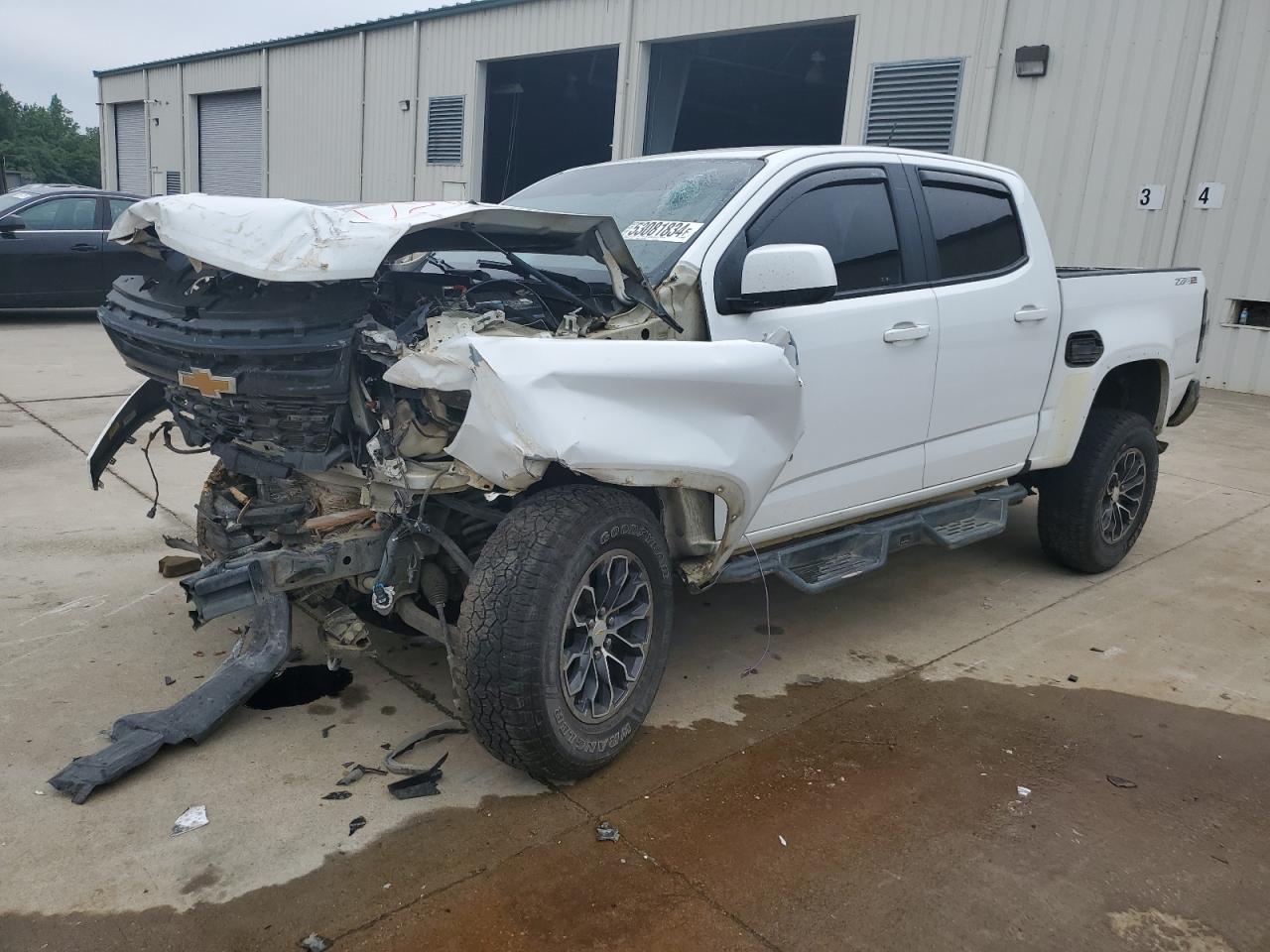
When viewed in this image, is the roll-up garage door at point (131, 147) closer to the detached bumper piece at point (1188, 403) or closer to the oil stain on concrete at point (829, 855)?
the detached bumper piece at point (1188, 403)

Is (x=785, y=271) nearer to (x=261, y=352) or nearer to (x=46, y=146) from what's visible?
(x=261, y=352)

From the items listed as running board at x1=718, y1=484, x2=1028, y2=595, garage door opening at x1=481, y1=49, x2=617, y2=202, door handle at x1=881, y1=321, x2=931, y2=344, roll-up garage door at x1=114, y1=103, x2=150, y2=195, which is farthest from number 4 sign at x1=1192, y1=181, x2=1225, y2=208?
roll-up garage door at x1=114, y1=103, x2=150, y2=195

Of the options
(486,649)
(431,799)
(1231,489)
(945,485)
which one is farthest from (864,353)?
(1231,489)

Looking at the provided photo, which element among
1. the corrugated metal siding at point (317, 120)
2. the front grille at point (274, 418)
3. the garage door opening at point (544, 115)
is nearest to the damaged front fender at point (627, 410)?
the front grille at point (274, 418)

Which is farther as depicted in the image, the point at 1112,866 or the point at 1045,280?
the point at 1045,280

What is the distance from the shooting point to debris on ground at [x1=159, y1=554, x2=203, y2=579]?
179 inches

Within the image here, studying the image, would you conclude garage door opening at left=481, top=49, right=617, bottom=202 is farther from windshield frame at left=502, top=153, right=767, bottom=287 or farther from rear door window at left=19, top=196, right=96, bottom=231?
windshield frame at left=502, top=153, right=767, bottom=287

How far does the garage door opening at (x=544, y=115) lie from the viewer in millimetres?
17750

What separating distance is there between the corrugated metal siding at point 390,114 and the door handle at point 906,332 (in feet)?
53.9

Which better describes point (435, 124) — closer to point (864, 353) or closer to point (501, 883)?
point (864, 353)

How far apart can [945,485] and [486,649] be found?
7.93 ft

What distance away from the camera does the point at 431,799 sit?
2.99 meters

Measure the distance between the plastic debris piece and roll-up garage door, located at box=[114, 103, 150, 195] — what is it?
2879 centimetres

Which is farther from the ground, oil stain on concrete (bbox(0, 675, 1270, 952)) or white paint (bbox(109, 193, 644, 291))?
white paint (bbox(109, 193, 644, 291))
